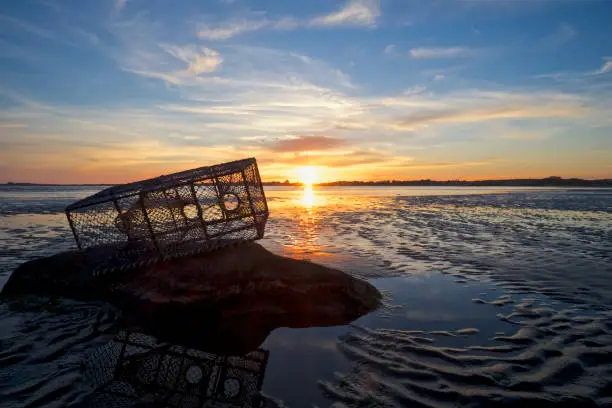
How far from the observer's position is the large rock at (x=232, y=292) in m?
7.37

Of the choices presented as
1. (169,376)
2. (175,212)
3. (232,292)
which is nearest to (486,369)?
(169,376)

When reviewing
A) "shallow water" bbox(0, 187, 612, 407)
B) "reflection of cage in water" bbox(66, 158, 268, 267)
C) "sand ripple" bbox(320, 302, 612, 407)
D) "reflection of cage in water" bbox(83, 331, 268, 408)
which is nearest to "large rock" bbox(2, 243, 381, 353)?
"reflection of cage in water" bbox(66, 158, 268, 267)

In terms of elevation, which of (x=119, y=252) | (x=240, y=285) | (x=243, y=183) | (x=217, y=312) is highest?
(x=243, y=183)

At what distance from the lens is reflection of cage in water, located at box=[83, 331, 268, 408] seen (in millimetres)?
4469

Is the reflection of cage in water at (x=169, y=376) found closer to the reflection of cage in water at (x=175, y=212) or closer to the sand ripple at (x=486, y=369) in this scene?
the sand ripple at (x=486, y=369)

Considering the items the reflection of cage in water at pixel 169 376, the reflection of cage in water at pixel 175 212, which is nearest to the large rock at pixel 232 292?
the reflection of cage in water at pixel 175 212

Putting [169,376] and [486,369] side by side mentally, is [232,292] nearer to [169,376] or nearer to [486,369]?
[169,376]

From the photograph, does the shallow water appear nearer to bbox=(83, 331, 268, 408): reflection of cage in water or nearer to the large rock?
bbox=(83, 331, 268, 408): reflection of cage in water

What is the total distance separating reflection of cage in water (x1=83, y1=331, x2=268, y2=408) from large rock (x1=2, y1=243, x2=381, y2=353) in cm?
117

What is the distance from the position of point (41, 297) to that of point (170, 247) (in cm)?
350

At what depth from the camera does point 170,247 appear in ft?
27.5

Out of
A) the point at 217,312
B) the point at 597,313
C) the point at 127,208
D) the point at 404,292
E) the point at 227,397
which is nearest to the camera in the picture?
the point at 227,397

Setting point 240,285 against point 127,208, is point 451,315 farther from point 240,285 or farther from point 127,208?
point 127,208

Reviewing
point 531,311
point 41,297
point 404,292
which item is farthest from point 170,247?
point 531,311
